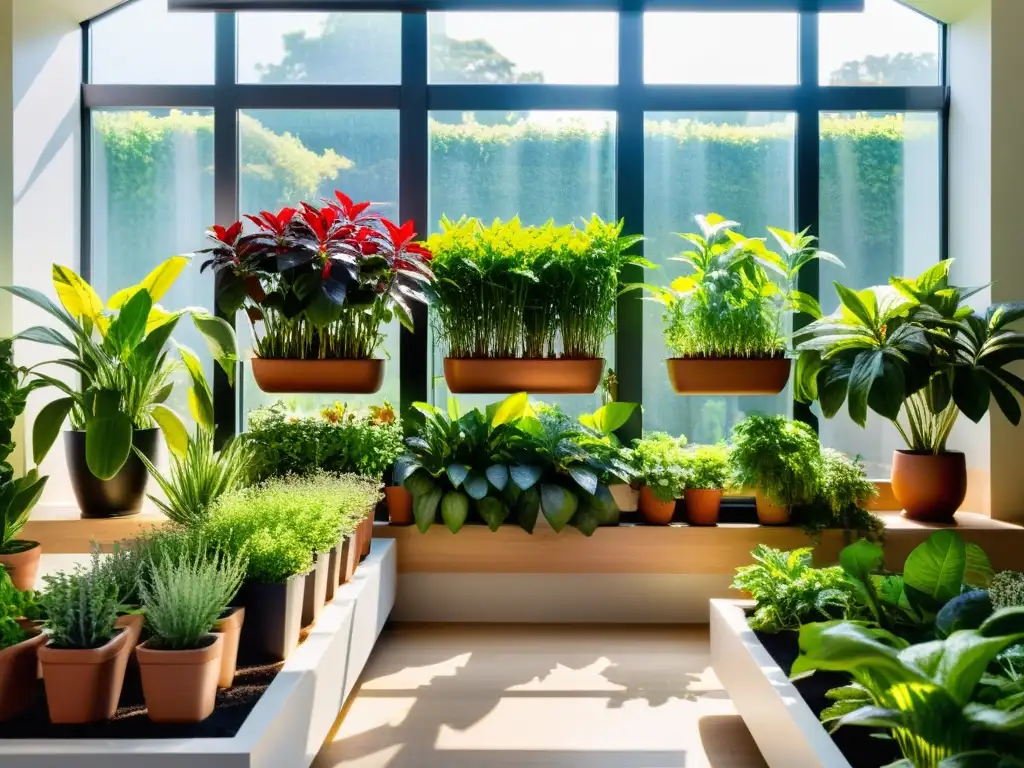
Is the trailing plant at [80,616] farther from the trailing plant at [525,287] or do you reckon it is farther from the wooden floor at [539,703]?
the trailing plant at [525,287]

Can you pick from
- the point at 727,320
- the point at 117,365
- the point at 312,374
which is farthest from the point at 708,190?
the point at 117,365

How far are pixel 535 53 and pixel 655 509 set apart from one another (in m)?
2.31

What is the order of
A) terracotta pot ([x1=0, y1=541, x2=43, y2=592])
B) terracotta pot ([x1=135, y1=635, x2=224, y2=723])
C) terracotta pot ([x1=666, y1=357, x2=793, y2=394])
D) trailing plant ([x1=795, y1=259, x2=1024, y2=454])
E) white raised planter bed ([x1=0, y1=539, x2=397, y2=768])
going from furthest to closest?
terracotta pot ([x1=666, y1=357, x2=793, y2=394]) < trailing plant ([x1=795, y1=259, x2=1024, y2=454]) < terracotta pot ([x1=0, y1=541, x2=43, y2=592]) < terracotta pot ([x1=135, y1=635, x2=224, y2=723]) < white raised planter bed ([x1=0, y1=539, x2=397, y2=768])

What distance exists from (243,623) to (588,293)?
195cm

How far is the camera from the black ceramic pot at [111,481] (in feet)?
12.1

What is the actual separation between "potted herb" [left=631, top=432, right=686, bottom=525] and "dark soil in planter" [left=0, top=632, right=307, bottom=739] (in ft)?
7.35

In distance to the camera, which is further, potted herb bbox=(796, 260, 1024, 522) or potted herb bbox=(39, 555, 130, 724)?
potted herb bbox=(796, 260, 1024, 522)

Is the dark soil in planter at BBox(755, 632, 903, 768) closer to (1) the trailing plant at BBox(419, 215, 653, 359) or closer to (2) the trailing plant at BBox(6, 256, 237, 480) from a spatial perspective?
(1) the trailing plant at BBox(419, 215, 653, 359)

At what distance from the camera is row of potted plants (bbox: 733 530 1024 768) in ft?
4.80

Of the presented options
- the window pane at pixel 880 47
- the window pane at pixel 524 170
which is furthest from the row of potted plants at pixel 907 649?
the window pane at pixel 880 47

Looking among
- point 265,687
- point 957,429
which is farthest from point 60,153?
point 957,429

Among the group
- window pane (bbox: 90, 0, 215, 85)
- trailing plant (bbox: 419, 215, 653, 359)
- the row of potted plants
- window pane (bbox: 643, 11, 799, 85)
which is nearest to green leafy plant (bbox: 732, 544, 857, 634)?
the row of potted plants

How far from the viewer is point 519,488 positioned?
3678mm

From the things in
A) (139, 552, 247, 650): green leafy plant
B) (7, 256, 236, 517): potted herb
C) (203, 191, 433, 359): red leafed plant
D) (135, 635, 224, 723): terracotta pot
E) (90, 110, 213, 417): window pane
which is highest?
(90, 110, 213, 417): window pane
